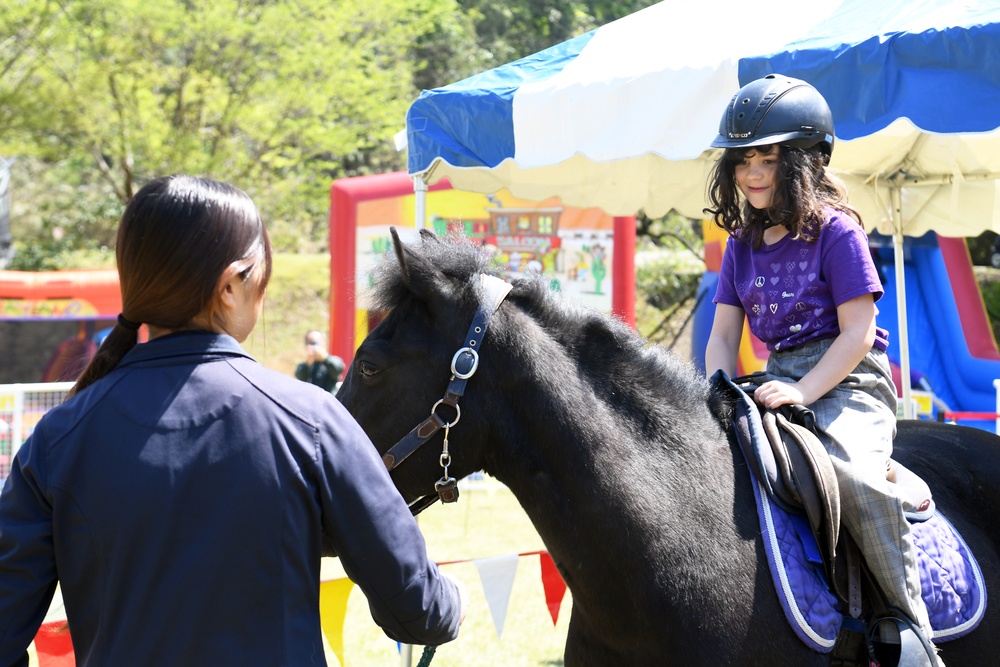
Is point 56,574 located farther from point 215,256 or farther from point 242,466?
point 215,256

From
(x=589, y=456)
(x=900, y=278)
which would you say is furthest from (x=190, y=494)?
(x=900, y=278)

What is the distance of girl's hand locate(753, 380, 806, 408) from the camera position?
239 cm

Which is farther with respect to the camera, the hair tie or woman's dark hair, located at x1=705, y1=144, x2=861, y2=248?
woman's dark hair, located at x1=705, y1=144, x2=861, y2=248

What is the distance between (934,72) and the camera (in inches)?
117

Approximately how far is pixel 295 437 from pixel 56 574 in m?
0.43

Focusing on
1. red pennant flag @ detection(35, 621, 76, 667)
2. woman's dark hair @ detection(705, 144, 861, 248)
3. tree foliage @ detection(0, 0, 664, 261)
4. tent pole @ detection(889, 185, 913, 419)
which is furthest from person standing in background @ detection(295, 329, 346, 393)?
woman's dark hair @ detection(705, 144, 861, 248)

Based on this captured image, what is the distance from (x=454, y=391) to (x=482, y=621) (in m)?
4.10

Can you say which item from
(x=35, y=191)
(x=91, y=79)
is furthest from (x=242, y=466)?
(x=35, y=191)

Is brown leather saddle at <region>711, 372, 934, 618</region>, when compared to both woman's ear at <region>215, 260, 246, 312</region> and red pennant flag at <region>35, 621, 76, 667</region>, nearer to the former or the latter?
woman's ear at <region>215, 260, 246, 312</region>

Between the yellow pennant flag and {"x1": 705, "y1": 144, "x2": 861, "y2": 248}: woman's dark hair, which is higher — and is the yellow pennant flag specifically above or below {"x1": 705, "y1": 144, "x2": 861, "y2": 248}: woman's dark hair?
below

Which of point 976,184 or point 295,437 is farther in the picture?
point 976,184

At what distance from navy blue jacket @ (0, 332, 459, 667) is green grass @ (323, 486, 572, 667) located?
262 centimetres

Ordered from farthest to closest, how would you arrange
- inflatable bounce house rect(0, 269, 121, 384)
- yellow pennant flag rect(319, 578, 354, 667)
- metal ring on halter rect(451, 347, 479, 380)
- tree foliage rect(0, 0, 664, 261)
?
tree foliage rect(0, 0, 664, 261) < inflatable bounce house rect(0, 269, 121, 384) < yellow pennant flag rect(319, 578, 354, 667) < metal ring on halter rect(451, 347, 479, 380)

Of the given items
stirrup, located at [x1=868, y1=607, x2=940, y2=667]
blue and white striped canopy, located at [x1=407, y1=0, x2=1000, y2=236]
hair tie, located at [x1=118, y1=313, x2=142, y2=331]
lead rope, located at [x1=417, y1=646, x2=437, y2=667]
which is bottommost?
lead rope, located at [x1=417, y1=646, x2=437, y2=667]
